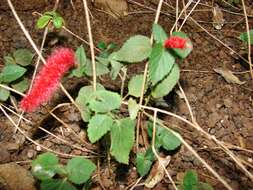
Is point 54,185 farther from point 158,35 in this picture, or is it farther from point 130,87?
point 158,35

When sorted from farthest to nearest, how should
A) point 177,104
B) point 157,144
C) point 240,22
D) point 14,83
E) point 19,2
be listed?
point 240,22 → point 19,2 → point 177,104 → point 14,83 → point 157,144

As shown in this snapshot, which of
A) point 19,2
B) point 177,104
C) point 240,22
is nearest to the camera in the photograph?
point 177,104

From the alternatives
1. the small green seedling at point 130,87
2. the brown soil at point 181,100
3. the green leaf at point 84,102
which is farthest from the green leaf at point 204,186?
the green leaf at point 84,102

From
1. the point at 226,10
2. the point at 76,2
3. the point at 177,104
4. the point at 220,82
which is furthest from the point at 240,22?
the point at 76,2

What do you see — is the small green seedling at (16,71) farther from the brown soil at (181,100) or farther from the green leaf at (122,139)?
the green leaf at (122,139)

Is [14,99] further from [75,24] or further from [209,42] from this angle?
[209,42]

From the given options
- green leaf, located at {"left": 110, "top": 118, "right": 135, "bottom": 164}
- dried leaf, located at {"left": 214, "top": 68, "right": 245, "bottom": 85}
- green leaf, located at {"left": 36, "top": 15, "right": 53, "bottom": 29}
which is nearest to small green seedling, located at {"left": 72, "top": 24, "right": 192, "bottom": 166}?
green leaf, located at {"left": 110, "top": 118, "right": 135, "bottom": 164}
